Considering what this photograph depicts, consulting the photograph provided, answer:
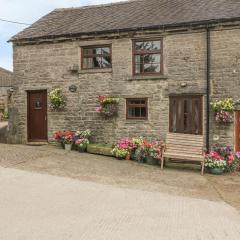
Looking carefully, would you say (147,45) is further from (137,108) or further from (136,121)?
(136,121)

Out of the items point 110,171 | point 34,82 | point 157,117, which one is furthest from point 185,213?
point 34,82

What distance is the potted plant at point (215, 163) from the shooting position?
1260 cm

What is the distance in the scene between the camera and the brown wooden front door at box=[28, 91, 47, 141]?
16391mm

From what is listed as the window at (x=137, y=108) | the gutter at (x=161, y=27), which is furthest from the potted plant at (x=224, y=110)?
the gutter at (x=161, y=27)

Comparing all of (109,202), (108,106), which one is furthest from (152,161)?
(109,202)

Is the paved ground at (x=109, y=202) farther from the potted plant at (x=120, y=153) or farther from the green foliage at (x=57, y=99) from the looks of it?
the green foliage at (x=57, y=99)

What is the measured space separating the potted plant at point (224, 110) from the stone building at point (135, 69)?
0.90ft

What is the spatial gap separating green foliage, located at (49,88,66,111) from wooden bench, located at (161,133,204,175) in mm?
4847

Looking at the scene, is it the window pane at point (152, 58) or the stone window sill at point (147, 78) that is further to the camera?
the window pane at point (152, 58)

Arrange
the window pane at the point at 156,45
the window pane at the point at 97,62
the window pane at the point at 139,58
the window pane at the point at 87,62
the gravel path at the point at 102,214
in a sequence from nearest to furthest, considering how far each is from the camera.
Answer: the gravel path at the point at 102,214, the window pane at the point at 156,45, the window pane at the point at 139,58, the window pane at the point at 97,62, the window pane at the point at 87,62

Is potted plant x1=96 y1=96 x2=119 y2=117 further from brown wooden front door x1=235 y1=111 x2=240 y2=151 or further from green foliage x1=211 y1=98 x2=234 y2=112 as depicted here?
brown wooden front door x1=235 y1=111 x2=240 y2=151

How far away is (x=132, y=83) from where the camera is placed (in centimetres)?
1498

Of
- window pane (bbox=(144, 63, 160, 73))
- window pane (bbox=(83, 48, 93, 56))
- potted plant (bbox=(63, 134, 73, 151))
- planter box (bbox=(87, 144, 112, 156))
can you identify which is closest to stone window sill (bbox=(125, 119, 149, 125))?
→ planter box (bbox=(87, 144, 112, 156))

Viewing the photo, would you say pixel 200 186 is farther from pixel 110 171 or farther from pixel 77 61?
pixel 77 61
